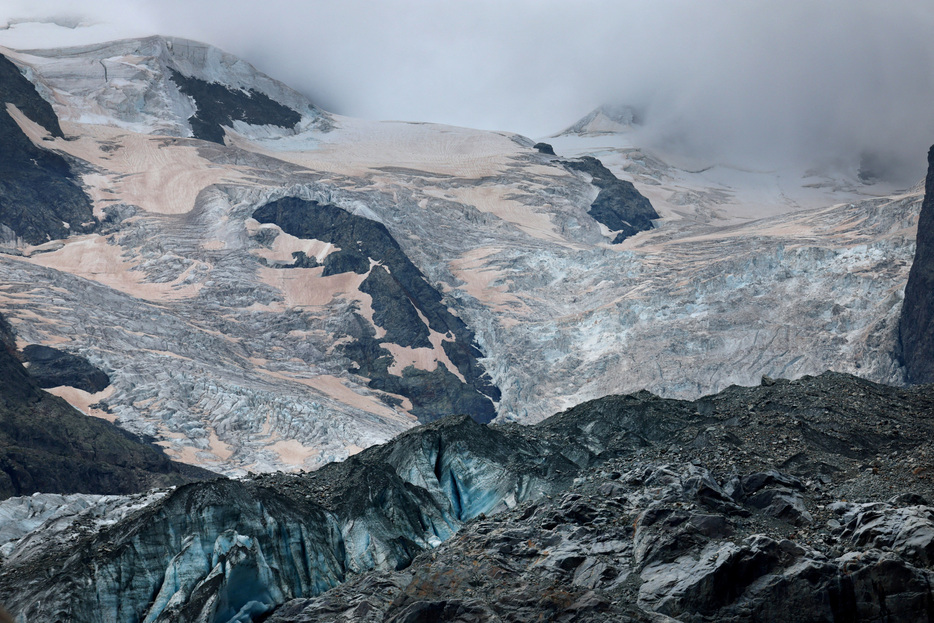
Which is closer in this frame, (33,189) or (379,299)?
(379,299)

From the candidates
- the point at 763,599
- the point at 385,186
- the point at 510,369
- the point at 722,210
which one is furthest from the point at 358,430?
the point at 722,210

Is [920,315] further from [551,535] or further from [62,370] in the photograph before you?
[62,370]

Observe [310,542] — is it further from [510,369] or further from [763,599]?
[510,369]

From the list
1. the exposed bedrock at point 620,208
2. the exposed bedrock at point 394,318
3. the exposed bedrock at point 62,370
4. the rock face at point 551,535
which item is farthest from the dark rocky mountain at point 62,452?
the exposed bedrock at point 620,208

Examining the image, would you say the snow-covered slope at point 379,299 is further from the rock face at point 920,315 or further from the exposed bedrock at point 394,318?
the rock face at point 920,315

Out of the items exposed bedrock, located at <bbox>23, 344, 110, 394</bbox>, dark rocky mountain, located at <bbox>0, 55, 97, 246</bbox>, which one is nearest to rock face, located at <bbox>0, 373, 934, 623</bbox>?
exposed bedrock, located at <bbox>23, 344, 110, 394</bbox>

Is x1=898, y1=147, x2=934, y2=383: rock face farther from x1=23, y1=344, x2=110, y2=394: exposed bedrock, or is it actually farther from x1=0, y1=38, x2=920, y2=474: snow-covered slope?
x1=23, y1=344, x2=110, y2=394: exposed bedrock

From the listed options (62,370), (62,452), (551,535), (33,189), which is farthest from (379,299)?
A: (551,535)
